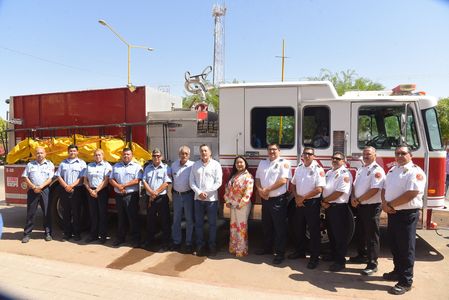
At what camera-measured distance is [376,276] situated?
510 centimetres

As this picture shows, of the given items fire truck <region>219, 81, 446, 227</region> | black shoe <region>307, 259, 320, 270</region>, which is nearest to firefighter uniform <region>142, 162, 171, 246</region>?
fire truck <region>219, 81, 446, 227</region>

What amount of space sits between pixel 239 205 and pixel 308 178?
1.17 metres

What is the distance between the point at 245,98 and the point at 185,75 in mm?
2853

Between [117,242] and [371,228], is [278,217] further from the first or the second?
[117,242]

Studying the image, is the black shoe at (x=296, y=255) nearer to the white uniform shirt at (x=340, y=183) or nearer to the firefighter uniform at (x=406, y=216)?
the white uniform shirt at (x=340, y=183)

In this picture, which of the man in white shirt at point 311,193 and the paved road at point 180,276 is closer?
the paved road at point 180,276

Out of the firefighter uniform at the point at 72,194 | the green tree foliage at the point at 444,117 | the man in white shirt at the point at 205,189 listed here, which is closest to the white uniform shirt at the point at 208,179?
the man in white shirt at the point at 205,189

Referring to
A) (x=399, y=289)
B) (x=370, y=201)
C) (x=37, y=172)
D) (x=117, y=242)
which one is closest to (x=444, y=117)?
(x=370, y=201)

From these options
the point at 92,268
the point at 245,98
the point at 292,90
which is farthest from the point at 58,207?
the point at 292,90

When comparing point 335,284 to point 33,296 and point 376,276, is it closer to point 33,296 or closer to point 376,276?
point 376,276

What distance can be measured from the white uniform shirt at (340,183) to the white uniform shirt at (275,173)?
2.11 ft

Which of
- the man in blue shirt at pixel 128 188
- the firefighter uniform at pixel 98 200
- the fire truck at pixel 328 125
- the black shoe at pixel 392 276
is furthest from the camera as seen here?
the firefighter uniform at pixel 98 200

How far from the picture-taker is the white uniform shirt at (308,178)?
5.45 meters

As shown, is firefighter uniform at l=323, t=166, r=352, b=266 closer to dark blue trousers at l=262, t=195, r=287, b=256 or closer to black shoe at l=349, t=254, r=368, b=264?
black shoe at l=349, t=254, r=368, b=264
